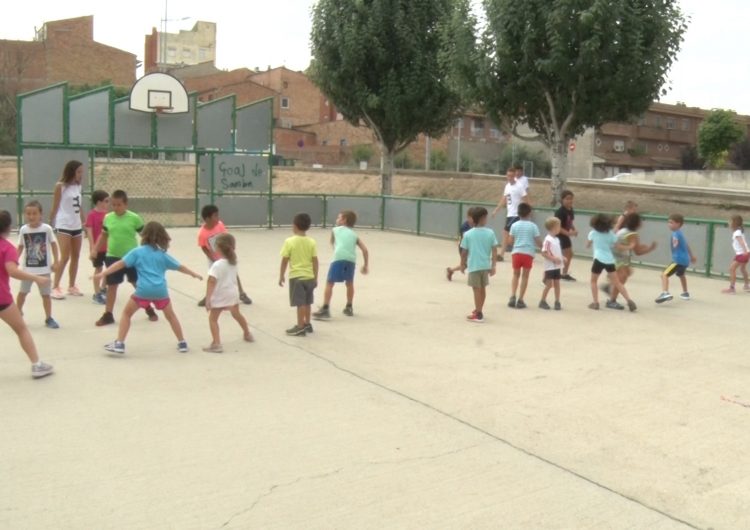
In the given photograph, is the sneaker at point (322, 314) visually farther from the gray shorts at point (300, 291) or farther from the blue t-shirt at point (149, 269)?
the blue t-shirt at point (149, 269)

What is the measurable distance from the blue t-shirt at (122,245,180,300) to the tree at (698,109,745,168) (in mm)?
66422

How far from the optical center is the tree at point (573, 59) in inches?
773

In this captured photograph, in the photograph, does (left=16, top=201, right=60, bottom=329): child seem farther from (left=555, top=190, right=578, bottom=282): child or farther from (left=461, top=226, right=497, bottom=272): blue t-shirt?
(left=555, top=190, right=578, bottom=282): child

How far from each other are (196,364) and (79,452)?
8.11 feet

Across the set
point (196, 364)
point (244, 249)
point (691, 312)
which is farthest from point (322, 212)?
point (196, 364)

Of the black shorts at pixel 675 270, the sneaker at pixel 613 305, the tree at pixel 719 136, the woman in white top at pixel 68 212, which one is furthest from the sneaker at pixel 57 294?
the tree at pixel 719 136

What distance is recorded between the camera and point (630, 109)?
21.5m

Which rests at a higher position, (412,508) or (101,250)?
(101,250)

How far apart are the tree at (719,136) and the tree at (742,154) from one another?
2327 mm

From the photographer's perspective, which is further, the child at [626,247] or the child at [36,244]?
the child at [626,247]

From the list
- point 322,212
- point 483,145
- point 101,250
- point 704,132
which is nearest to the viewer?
point 101,250

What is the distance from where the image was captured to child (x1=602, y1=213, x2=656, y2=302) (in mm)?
11461

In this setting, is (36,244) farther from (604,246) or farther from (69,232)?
(604,246)

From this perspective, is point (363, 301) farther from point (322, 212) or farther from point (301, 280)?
point (322, 212)
